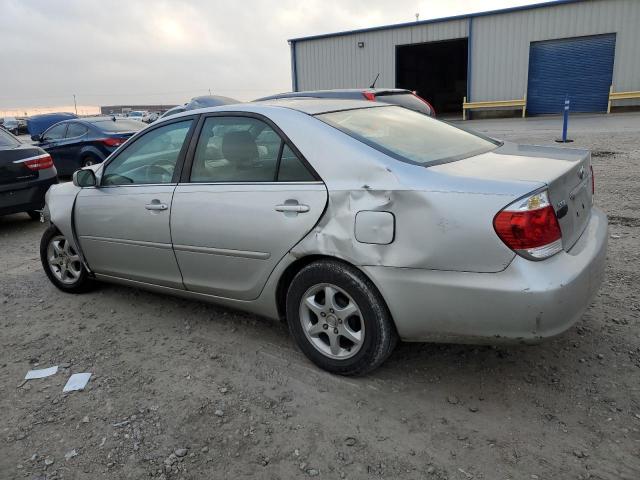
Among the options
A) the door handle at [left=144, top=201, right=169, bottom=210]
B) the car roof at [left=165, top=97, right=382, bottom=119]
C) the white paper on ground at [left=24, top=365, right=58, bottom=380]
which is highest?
the car roof at [left=165, top=97, right=382, bottom=119]

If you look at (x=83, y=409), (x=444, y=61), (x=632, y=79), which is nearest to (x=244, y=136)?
(x=83, y=409)

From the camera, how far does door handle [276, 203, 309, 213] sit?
9.36 ft

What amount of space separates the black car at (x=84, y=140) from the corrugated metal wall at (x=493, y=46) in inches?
670

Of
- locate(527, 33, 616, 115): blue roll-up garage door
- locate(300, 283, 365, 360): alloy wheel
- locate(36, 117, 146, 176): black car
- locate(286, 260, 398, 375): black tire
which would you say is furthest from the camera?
locate(527, 33, 616, 115): blue roll-up garage door

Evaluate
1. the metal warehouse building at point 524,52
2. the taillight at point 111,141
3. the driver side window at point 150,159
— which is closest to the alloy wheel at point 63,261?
the driver side window at point 150,159

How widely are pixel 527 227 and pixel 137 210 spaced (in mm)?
2625

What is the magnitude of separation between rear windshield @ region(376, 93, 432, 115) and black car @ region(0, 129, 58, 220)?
4.96 m

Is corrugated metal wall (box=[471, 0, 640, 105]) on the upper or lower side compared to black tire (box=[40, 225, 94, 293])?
upper

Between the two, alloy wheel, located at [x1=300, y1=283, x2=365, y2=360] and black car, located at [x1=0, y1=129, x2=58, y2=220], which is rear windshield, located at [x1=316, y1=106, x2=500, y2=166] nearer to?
alloy wheel, located at [x1=300, y1=283, x2=365, y2=360]

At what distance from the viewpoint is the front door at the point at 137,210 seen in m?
3.59

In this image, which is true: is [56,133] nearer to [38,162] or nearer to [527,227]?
[38,162]

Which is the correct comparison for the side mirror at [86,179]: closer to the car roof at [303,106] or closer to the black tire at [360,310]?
the car roof at [303,106]

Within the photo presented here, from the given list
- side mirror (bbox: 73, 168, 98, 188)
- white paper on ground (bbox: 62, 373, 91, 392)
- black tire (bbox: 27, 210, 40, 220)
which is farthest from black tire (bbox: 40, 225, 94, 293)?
black tire (bbox: 27, 210, 40, 220)

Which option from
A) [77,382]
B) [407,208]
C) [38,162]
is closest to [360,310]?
[407,208]
